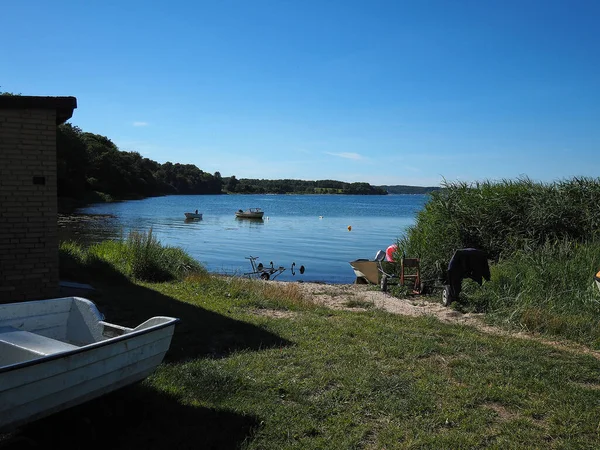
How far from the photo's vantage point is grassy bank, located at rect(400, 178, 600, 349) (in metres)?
9.12

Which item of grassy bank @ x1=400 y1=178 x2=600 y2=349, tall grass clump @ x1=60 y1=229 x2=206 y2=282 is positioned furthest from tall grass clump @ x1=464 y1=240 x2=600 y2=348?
tall grass clump @ x1=60 y1=229 x2=206 y2=282

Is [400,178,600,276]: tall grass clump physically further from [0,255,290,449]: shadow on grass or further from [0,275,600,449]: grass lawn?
[0,255,290,449]: shadow on grass

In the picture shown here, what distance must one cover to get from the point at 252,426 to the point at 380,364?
7.11 ft

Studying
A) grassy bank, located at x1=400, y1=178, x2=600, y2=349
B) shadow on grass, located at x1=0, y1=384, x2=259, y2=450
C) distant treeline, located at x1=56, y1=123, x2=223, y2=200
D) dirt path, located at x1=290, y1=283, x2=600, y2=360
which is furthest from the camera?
distant treeline, located at x1=56, y1=123, x2=223, y2=200

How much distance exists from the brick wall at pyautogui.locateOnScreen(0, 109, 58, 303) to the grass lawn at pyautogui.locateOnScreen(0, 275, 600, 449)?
1787 millimetres

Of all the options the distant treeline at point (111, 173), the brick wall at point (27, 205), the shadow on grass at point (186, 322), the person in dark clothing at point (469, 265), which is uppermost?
the distant treeline at point (111, 173)

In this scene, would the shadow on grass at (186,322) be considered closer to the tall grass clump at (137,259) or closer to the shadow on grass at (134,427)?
the shadow on grass at (134,427)

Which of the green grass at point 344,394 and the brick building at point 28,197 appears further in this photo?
the brick building at point 28,197

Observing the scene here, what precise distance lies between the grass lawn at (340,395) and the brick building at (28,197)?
1802 millimetres

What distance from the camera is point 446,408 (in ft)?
15.5

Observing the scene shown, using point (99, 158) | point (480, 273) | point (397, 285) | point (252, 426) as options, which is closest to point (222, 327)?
point (252, 426)

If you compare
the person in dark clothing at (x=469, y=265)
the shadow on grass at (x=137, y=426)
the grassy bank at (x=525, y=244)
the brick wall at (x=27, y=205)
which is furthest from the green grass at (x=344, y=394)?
the person in dark clothing at (x=469, y=265)

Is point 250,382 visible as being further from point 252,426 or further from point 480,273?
point 480,273

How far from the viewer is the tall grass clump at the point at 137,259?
1309cm
